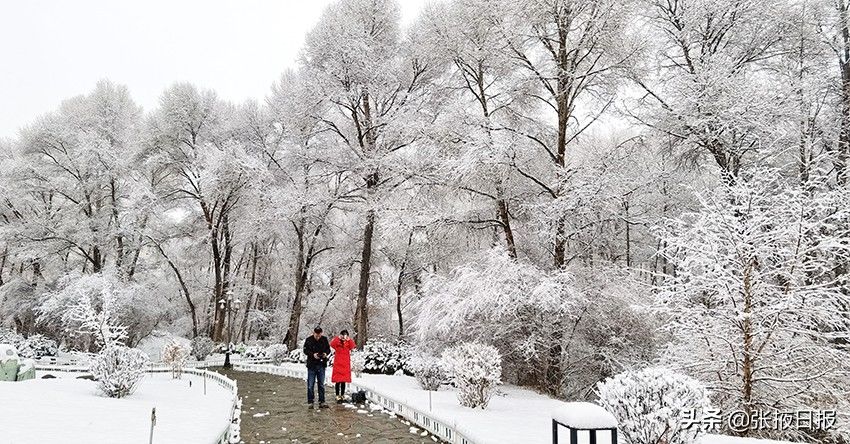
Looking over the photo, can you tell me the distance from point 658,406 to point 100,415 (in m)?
8.44

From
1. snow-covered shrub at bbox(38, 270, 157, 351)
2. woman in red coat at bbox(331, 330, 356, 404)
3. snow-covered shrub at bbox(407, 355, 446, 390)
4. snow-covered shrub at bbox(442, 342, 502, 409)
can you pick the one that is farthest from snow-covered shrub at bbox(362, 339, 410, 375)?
snow-covered shrub at bbox(38, 270, 157, 351)

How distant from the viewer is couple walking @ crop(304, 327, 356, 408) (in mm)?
10859

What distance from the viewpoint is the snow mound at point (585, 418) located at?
524cm

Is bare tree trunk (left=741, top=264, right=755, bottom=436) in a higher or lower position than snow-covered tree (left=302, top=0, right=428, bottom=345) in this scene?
lower

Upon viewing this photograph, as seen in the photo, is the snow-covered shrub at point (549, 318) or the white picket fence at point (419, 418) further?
the snow-covered shrub at point (549, 318)

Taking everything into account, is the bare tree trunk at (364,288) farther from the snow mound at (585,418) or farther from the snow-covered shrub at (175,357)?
the snow mound at (585,418)

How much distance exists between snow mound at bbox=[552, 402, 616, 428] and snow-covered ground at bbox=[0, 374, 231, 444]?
4.66 meters

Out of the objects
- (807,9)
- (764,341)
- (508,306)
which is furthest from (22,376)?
(807,9)

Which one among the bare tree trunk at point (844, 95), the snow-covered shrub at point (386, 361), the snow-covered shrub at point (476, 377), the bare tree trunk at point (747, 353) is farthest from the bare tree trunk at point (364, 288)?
the bare tree trunk at point (844, 95)

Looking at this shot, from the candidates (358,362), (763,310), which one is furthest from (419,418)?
(358,362)

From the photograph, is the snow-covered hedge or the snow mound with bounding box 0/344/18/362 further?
the snow-covered hedge

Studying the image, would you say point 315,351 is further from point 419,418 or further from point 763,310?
point 763,310

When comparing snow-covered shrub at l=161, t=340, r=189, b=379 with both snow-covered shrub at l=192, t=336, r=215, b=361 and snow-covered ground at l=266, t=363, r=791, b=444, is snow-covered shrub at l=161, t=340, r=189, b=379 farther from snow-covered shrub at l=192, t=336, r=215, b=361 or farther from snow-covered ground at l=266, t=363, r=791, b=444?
snow-covered shrub at l=192, t=336, r=215, b=361

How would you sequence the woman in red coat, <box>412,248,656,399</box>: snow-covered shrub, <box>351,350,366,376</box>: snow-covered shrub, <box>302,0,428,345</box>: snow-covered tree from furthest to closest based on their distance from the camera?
<box>302,0,428,345</box>: snow-covered tree, <box>351,350,366,376</box>: snow-covered shrub, <box>412,248,656,399</box>: snow-covered shrub, the woman in red coat
